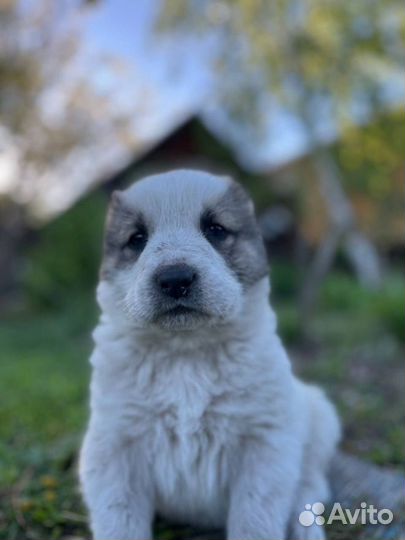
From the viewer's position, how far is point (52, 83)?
19156 millimetres

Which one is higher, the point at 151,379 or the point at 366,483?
the point at 151,379

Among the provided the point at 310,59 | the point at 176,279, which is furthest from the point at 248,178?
the point at 176,279

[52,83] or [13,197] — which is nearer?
[52,83]

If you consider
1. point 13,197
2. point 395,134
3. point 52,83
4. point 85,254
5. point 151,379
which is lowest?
point 151,379

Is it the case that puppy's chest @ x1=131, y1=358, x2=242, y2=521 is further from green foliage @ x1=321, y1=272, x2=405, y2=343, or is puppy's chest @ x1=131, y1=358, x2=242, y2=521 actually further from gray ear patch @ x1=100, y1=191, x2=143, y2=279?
green foliage @ x1=321, y1=272, x2=405, y2=343

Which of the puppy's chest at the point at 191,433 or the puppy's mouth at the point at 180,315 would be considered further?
the puppy's chest at the point at 191,433

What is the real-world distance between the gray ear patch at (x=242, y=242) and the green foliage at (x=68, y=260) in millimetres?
11531

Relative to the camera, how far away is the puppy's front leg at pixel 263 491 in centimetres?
221

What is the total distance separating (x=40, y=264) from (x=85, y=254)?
1.58 metres

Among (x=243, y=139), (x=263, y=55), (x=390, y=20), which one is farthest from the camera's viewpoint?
(x=243, y=139)

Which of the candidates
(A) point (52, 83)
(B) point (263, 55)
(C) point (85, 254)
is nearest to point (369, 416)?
(C) point (85, 254)

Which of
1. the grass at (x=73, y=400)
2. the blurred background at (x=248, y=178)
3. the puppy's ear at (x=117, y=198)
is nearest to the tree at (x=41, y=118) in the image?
the blurred background at (x=248, y=178)

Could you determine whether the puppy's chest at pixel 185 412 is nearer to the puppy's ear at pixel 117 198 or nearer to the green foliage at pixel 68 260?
the puppy's ear at pixel 117 198

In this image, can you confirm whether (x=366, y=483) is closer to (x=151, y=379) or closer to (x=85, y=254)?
(x=151, y=379)
